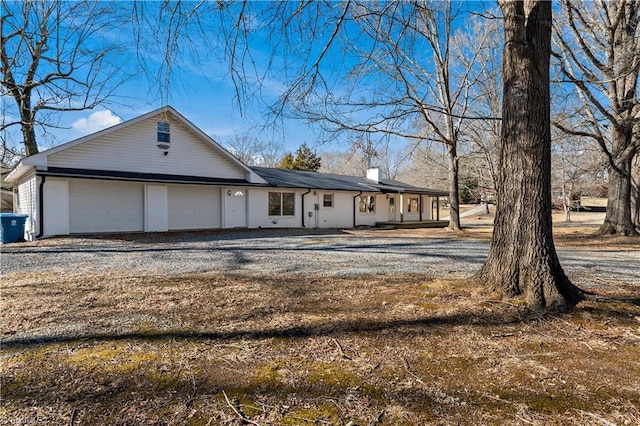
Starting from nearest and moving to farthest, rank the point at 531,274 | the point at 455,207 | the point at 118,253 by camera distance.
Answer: the point at 531,274 → the point at 118,253 → the point at 455,207

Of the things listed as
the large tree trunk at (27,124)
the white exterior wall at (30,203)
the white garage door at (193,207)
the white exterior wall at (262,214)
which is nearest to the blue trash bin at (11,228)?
the white exterior wall at (30,203)

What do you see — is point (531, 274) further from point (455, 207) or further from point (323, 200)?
point (323, 200)

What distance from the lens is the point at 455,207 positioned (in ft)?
59.0

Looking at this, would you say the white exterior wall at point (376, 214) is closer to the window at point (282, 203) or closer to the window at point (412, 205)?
the window at point (412, 205)

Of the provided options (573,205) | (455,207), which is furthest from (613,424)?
(573,205)

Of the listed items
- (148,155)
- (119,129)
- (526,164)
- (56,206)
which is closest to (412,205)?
(148,155)

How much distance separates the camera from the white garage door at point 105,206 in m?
12.9

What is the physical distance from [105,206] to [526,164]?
14522mm

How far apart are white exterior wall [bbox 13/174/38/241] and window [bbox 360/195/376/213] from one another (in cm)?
1602

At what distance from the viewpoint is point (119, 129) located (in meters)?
13.9

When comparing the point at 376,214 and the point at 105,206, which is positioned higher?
the point at 105,206

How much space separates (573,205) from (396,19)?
5073 centimetres

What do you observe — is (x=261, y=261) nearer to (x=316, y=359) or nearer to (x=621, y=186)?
(x=316, y=359)

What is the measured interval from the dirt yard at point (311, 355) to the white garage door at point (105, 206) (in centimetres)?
906
